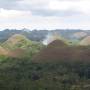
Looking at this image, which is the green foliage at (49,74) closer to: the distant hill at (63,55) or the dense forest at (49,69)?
the dense forest at (49,69)

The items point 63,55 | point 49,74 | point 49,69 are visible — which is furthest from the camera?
point 63,55

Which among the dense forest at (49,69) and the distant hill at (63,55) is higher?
the distant hill at (63,55)

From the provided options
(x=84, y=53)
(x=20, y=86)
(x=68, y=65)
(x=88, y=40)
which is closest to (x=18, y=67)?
(x=68, y=65)

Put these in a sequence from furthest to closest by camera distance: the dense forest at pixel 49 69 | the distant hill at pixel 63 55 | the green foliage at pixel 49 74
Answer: the distant hill at pixel 63 55 < the green foliage at pixel 49 74 < the dense forest at pixel 49 69


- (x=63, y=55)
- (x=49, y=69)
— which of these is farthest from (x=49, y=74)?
(x=63, y=55)

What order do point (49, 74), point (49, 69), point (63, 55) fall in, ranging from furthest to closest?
point (63, 55)
point (49, 69)
point (49, 74)

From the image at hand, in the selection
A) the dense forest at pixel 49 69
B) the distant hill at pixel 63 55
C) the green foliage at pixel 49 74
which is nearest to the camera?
the dense forest at pixel 49 69

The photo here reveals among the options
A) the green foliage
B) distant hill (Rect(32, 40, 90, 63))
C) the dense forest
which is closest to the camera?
the dense forest

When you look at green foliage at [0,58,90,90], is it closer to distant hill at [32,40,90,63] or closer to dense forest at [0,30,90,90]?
dense forest at [0,30,90,90]

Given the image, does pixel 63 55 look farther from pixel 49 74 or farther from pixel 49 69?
pixel 49 74

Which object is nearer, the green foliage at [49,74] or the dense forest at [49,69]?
the dense forest at [49,69]

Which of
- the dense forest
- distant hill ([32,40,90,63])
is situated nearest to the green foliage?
the dense forest

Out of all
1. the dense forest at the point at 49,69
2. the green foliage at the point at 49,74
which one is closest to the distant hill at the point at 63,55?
the dense forest at the point at 49,69

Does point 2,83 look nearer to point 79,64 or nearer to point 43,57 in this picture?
point 79,64
